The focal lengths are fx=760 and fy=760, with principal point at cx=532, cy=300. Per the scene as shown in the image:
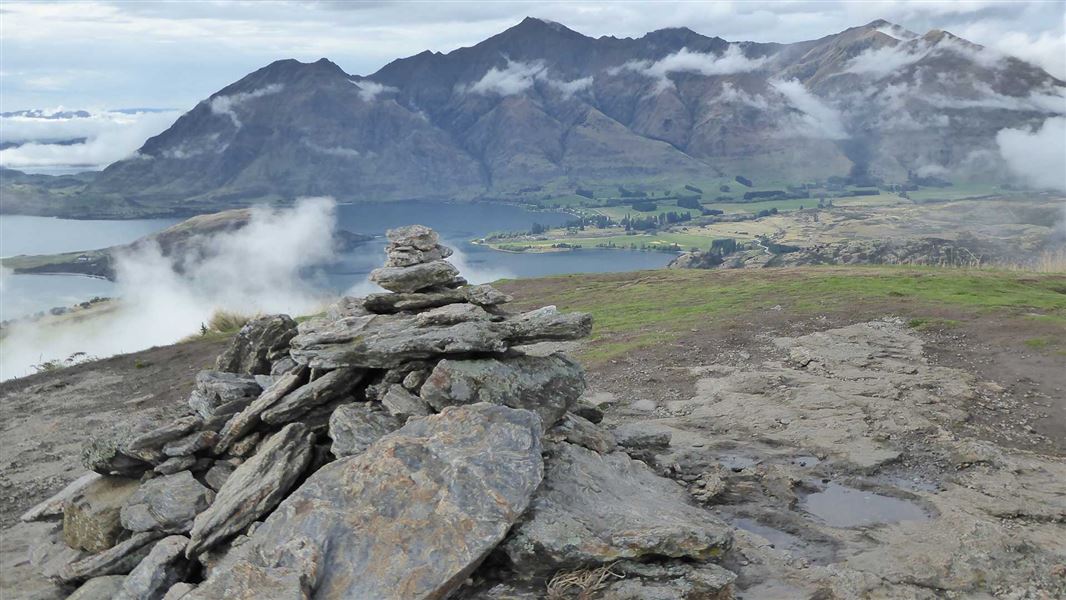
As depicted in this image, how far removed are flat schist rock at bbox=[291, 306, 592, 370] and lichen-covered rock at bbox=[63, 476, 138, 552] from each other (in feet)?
17.1

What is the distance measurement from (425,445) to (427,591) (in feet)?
9.63

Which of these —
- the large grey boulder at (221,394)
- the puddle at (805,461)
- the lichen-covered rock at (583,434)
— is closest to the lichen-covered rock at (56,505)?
the large grey boulder at (221,394)

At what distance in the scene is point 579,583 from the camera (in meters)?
12.5

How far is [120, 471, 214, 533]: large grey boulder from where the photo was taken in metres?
15.8

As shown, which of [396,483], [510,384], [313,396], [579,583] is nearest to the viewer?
[579,583]

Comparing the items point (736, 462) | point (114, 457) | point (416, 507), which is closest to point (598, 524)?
point (416, 507)

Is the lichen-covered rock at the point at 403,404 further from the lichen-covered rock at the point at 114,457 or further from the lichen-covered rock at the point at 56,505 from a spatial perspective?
the lichen-covered rock at the point at 56,505

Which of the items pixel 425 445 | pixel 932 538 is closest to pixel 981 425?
pixel 932 538

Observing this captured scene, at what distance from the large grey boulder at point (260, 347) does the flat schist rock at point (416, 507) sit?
863cm

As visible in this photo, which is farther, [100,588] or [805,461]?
[805,461]

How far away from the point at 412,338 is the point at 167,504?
6.20 meters

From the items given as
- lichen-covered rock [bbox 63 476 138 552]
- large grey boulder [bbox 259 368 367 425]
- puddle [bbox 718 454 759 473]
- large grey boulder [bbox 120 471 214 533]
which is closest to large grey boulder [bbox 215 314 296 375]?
lichen-covered rock [bbox 63 476 138 552]

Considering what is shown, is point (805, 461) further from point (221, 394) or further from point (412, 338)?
point (221, 394)

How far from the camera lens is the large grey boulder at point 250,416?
1708 centimetres
